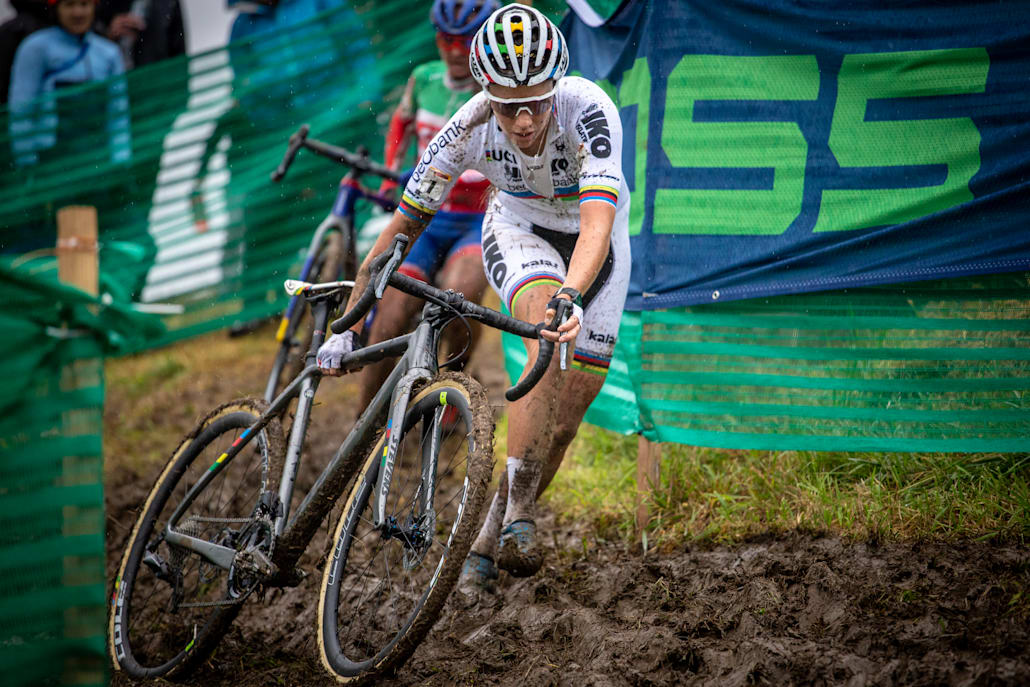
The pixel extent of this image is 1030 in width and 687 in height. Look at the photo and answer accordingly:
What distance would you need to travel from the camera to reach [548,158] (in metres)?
3.90

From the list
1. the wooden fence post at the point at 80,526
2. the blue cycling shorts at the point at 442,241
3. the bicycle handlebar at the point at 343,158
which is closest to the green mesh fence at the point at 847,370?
the blue cycling shorts at the point at 442,241

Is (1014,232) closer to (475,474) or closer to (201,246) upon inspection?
(475,474)

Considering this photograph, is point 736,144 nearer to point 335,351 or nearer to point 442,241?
point 442,241

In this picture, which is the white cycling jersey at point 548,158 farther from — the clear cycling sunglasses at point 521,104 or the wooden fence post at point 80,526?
the wooden fence post at point 80,526

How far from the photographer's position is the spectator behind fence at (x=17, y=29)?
25.9 feet

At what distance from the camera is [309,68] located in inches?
297

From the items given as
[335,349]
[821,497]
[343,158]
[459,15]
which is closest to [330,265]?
[343,158]

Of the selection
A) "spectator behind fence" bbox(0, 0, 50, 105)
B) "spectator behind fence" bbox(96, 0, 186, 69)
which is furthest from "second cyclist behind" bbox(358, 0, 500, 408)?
"spectator behind fence" bbox(96, 0, 186, 69)

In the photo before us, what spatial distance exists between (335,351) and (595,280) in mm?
1166

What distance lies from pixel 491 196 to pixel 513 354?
1347 millimetres

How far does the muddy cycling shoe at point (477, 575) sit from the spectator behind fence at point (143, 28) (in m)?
6.89

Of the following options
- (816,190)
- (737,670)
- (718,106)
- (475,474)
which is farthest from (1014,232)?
(475,474)

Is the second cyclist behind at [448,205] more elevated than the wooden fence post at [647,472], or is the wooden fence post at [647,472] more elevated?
the second cyclist behind at [448,205]

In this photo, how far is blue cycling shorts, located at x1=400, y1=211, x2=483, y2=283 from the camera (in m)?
5.46
